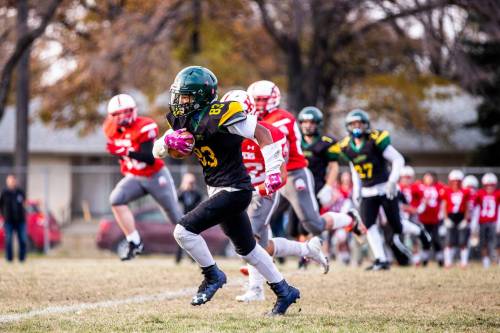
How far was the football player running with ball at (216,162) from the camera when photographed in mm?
6730

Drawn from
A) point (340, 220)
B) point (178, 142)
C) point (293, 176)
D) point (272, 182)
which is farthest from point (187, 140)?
point (340, 220)

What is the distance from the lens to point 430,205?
17.2m

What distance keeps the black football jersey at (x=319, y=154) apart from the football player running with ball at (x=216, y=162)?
4.19m

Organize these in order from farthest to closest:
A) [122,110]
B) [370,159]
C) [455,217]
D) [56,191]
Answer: [56,191] < [455,217] < [370,159] < [122,110]

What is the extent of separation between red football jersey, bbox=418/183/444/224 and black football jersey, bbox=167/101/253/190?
10.9m

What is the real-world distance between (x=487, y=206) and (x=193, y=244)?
11.5 metres

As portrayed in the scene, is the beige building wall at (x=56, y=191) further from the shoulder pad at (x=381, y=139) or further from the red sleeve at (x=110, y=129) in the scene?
the shoulder pad at (x=381, y=139)

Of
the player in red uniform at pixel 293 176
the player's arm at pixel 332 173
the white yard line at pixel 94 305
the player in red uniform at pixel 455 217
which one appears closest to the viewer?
the white yard line at pixel 94 305

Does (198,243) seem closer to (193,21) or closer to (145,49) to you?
(145,49)

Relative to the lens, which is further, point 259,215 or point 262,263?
point 259,215

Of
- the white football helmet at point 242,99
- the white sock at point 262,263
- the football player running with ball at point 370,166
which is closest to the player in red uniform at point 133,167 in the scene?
the football player running with ball at point 370,166

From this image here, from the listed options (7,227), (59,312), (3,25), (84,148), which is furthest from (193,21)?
(59,312)

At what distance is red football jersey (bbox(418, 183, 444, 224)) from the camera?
56.6 ft

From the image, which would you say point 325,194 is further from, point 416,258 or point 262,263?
point 416,258
